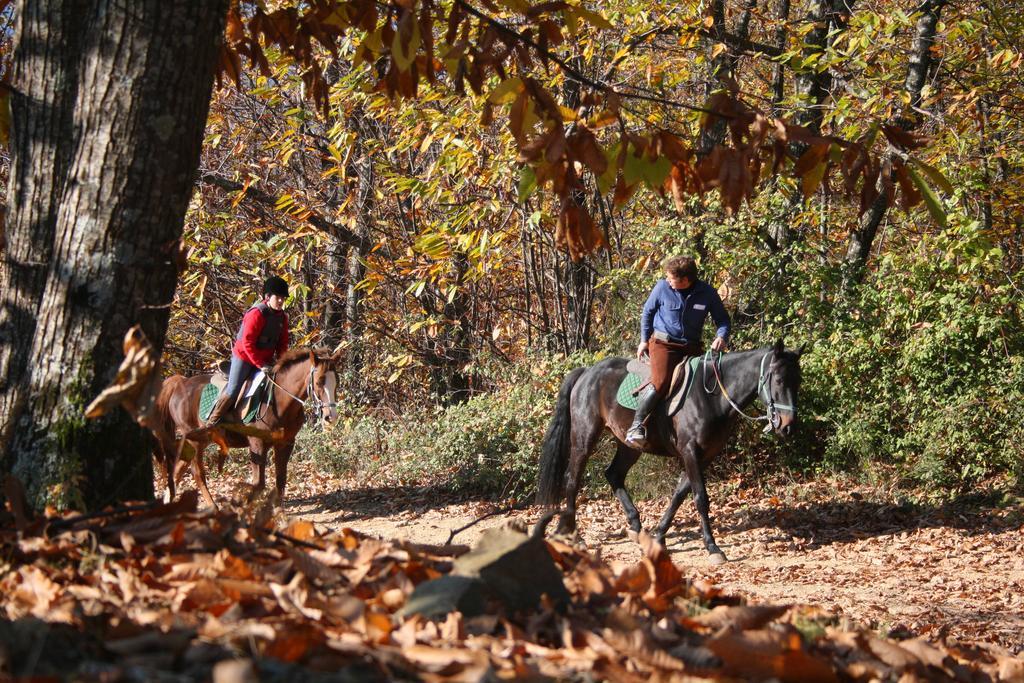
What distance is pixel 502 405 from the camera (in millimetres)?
14766

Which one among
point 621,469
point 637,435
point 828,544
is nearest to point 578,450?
point 621,469

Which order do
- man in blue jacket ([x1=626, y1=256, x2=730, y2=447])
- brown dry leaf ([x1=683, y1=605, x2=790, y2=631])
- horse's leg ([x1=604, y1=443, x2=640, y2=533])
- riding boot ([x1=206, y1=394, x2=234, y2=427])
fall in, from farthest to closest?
1. riding boot ([x1=206, y1=394, x2=234, y2=427])
2. horse's leg ([x1=604, y1=443, x2=640, y2=533])
3. man in blue jacket ([x1=626, y1=256, x2=730, y2=447])
4. brown dry leaf ([x1=683, y1=605, x2=790, y2=631])

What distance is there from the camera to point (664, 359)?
431 inches

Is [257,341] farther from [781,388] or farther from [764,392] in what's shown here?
[781,388]

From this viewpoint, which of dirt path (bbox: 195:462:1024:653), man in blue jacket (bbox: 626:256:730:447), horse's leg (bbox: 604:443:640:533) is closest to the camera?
dirt path (bbox: 195:462:1024:653)

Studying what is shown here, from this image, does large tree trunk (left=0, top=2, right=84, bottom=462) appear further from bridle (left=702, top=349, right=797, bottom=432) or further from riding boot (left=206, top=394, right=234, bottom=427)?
riding boot (left=206, top=394, right=234, bottom=427)

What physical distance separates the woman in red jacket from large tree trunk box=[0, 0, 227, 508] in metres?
8.04

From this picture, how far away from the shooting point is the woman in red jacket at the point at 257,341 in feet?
40.2

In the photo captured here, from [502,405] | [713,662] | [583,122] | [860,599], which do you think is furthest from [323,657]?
[502,405]

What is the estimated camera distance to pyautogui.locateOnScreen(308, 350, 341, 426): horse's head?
1180 centimetres

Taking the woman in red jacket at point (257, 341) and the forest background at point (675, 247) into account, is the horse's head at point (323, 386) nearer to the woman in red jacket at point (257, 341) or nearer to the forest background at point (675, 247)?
the woman in red jacket at point (257, 341)

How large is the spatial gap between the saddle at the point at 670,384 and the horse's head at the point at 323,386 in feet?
10.3

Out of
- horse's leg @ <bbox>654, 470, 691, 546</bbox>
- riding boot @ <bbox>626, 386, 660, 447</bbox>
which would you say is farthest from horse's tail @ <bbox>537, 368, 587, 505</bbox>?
horse's leg @ <bbox>654, 470, 691, 546</bbox>

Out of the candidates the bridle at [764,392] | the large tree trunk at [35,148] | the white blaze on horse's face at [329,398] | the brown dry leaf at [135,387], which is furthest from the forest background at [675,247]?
the brown dry leaf at [135,387]
